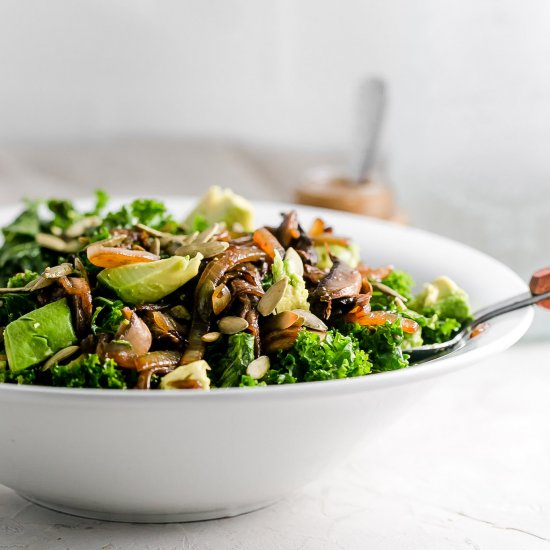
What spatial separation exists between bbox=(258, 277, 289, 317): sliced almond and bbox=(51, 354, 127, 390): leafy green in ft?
1.44

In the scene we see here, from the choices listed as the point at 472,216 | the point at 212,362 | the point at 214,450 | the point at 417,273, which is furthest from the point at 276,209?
the point at 214,450

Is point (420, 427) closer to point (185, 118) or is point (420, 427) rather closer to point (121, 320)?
point (121, 320)

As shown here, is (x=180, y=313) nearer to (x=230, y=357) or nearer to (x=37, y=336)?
(x=230, y=357)

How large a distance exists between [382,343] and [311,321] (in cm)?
21

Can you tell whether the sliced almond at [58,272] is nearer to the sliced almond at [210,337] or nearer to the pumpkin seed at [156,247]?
the pumpkin seed at [156,247]

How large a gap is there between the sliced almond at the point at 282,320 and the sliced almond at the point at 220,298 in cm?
13

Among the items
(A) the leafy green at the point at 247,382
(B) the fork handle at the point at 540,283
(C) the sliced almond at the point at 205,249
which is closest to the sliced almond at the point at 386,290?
(B) the fork handle at the point at 540,283

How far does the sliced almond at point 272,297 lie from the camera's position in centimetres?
242

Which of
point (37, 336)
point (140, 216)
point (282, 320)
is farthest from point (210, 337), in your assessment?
point (140, 216)

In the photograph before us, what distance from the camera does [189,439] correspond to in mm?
2051

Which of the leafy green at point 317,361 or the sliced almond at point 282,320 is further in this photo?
the sliced almond at point 282,320

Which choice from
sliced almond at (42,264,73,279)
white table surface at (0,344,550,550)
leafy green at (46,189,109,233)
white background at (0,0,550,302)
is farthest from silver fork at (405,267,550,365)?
white background at (0,0,550,302)

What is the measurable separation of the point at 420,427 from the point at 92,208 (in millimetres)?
1658

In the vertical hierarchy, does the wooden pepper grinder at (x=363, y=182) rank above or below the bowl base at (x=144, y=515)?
above
